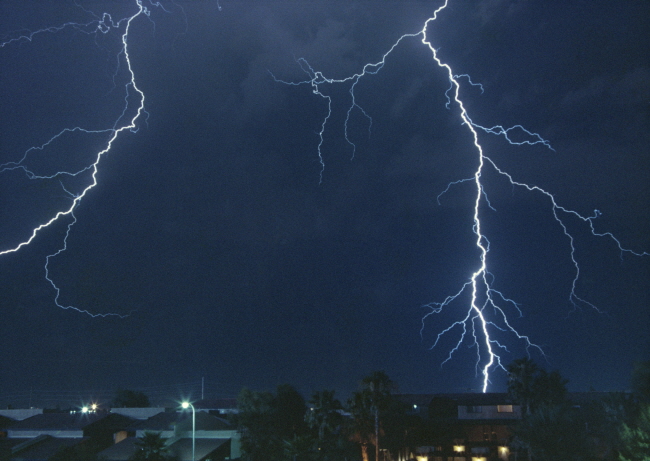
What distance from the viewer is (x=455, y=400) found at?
3747 cm

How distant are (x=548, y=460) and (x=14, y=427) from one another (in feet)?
106

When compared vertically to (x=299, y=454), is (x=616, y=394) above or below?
above

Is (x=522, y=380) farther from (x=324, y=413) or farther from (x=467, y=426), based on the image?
(x=324, y=413)

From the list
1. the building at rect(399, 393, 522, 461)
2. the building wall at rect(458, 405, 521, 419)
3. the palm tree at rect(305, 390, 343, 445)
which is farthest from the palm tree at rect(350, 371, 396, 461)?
the building wall at rect(458, 405, 521, 419)

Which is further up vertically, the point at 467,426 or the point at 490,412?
the point at 490,412

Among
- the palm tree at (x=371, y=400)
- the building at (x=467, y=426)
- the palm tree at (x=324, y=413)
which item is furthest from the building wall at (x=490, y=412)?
the palm tree at (x=324, y=413)

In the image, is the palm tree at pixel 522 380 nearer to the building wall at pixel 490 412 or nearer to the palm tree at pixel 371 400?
the building wall at pixel 490 412

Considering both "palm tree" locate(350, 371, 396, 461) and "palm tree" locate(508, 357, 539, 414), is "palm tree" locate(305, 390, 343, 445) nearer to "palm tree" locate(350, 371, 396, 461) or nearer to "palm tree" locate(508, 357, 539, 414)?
"palm tree" locate(350, 371, 396, 461)

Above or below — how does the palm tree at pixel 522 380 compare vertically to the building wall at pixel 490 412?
above

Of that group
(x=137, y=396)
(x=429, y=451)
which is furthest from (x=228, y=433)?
(x=137, y=396)

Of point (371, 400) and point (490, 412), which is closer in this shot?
point (371, 400)

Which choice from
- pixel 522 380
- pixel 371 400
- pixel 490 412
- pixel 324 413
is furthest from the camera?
pixel 490 412

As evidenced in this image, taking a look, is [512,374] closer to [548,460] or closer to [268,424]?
[548,460]

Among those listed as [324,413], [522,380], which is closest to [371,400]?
[324,413]
